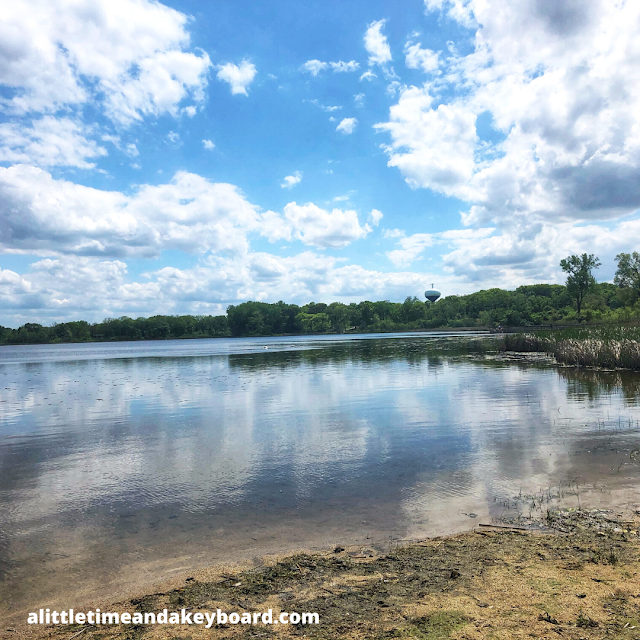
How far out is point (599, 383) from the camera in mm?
28047

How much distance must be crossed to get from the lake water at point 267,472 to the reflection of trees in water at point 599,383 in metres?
0.35

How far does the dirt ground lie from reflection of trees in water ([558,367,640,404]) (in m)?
17.9

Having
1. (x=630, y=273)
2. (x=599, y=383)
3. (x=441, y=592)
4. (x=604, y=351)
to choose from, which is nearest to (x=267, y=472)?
(x=441, y=592)

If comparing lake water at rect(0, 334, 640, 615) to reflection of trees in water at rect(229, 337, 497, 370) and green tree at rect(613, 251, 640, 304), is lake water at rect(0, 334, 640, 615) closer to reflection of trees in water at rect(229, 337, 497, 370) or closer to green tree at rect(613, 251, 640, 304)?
reflection of trees in water at rect(229, 337, 497, 370)

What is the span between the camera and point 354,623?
17.1 ft

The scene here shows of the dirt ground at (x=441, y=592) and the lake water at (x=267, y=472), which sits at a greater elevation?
the dirt ground at (x=441, y=592)

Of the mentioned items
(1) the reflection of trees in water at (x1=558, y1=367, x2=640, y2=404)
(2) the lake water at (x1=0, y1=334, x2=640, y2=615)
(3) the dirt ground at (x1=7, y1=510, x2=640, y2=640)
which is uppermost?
(3) the dirt ground at (x1=7, y1=510, x2=640, y2=640)

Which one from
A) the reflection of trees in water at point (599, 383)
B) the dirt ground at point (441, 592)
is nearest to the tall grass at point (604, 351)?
the reflection of trees in water at point (599, 383)

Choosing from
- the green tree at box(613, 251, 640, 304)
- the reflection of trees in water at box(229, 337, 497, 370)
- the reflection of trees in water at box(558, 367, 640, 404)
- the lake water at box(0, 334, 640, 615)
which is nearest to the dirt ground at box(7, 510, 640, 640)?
the lake water at box(0, 334, 640, 615)

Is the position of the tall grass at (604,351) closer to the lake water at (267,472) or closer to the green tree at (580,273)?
the lake water at (267,472)

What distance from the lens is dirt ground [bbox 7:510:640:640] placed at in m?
5.00

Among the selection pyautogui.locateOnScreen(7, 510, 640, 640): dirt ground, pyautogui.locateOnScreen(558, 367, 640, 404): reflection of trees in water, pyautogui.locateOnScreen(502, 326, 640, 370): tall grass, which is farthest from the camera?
pyautogui.locateOnScreen(502, 326, 640, 370): tall grass

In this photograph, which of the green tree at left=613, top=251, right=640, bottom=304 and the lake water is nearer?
the lake water

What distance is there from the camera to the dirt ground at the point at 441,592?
500 cm
